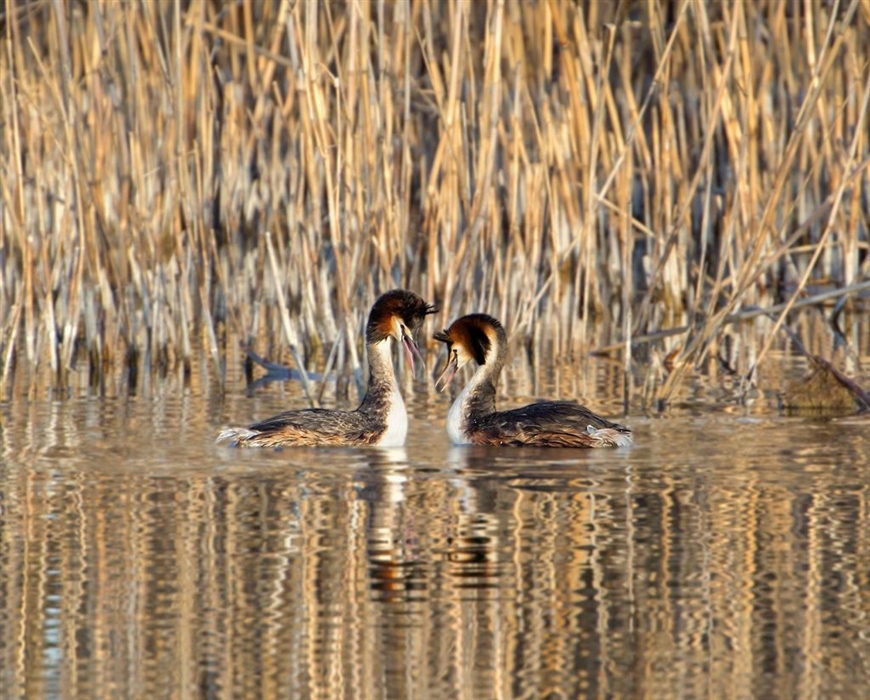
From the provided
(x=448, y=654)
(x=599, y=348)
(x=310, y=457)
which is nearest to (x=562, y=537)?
(x=448, y=654)

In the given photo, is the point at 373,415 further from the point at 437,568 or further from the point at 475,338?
the point at 437,568

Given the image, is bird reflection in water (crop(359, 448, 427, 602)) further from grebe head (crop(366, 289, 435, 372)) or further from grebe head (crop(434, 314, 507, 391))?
grebe head (crop(434, 314, 507, 391))

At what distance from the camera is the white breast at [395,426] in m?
6.86

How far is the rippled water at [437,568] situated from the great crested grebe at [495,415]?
0.36ft

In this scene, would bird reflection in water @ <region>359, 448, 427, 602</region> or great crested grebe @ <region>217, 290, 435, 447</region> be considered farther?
great crested grebe @ <region>217, 290, 435, 447</region>

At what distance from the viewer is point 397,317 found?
7363mm

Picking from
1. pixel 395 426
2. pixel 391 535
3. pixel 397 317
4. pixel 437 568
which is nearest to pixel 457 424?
pixel 395 426

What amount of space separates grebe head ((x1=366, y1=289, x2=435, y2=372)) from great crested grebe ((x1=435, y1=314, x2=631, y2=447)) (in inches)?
Result: 11.0

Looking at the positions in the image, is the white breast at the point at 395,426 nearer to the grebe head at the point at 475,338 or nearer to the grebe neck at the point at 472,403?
the grebe neck at the point at 472,403

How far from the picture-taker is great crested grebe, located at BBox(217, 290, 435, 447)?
21.9 feet

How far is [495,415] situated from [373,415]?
1.67 ft

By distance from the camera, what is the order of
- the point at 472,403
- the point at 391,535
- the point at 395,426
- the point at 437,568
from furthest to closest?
the point at 472,403 → the point at 395,426 → the point at 391,535 → the point at 437,568

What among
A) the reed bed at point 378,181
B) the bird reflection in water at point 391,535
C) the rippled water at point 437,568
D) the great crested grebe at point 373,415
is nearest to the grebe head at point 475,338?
the great crested grebe at point 373,415

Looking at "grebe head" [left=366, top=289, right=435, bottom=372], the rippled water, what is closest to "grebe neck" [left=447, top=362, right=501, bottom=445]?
the rippled water
